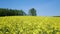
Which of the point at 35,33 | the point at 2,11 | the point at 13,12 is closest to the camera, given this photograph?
the point at 35,33

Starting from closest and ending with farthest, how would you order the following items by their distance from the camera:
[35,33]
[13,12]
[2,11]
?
[35,33] < [2,11] < [13,12]

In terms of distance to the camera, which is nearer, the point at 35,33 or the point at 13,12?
the point at 35,33

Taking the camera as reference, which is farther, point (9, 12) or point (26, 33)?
point (9, 12)

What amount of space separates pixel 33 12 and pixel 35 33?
85662 millimetres

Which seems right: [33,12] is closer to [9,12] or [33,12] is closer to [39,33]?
[9,12]

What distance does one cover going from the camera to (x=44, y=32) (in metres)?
4.34

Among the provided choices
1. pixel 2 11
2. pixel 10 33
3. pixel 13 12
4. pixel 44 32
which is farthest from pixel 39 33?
pixel 13 12

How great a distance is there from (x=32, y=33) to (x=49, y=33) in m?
0.49

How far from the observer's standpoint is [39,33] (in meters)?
4.25

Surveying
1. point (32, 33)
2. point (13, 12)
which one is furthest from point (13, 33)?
point (13, 12)

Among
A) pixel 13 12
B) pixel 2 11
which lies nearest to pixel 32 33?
pixel 2 11

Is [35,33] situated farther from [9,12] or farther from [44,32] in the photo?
[9,12]

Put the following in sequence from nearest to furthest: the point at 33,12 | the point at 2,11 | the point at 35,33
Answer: the point at 35,33, the point at 2,11, the point at 33,12

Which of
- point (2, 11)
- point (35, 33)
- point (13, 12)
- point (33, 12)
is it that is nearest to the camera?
point (35, 33)
